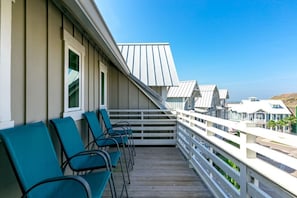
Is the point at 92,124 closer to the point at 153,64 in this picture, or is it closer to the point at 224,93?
the point at 153,64

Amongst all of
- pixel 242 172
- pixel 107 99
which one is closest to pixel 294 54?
pixel 107 99

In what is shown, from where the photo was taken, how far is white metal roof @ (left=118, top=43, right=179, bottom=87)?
6.18 metres

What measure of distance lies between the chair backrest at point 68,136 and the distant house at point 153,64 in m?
3.90

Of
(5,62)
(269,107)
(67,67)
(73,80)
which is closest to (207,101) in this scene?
(269,107)

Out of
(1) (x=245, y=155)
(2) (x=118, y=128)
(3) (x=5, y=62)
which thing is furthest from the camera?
(2) (x=118, y=128)

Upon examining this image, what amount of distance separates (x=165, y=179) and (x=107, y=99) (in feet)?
9.17

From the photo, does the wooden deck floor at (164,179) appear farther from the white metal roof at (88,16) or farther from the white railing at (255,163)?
the white metal roof at (88,16)

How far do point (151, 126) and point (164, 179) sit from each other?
2409mm

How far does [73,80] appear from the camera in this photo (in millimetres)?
2713

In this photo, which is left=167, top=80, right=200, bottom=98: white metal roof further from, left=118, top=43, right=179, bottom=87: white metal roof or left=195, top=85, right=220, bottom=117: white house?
left=118, top=43, right=179, bottom=87: white metal roof

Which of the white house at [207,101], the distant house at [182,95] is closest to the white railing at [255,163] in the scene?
the distant house at [182,95]

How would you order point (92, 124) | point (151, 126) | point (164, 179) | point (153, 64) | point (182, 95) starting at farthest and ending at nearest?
1. point (182, 95)
2. point (153, 64)
3. point (151, 126)
4. point (92, 124)
5. point (164, 179)

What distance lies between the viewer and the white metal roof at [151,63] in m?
6.18

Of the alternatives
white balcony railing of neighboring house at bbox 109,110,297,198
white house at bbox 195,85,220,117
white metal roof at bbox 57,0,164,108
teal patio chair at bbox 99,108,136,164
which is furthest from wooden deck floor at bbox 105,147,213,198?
white house at bbox 195,85,220,117
